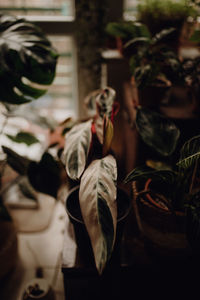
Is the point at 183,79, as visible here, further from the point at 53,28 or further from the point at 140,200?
the point at 53,28

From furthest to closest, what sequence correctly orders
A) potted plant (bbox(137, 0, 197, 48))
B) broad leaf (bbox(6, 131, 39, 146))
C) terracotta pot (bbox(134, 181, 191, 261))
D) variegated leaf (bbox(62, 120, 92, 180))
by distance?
potted plant (bbox(137, 0, 197, 48))
broad leaf (bbox(6, 131, 39, 146))
terracotta pot (bbox(134, 181, 191, 261))
variegated leaf (bbox(62, 120, 92, 180))

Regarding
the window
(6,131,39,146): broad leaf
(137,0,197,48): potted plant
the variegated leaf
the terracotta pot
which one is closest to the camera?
the variegated leaf

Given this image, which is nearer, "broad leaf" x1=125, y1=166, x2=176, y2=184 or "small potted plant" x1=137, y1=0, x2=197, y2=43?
"broad leaf" x1=125, y1=166, x2=176, y2=184

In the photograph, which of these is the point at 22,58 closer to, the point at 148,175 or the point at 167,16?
the point at 148,175

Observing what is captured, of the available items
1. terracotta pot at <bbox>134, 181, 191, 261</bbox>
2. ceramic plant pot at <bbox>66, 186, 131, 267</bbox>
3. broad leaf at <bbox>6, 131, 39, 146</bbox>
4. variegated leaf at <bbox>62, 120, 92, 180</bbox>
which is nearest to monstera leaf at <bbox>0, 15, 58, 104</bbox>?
broad leaf at <bbox>6, 131, 39, 146</bbox>

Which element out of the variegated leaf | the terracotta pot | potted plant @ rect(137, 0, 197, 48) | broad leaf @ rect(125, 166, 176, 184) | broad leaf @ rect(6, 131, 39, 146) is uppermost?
potted plant @ rect(137, 0, 197, 48)

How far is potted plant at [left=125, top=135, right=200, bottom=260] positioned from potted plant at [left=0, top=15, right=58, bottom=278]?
0.47 meters

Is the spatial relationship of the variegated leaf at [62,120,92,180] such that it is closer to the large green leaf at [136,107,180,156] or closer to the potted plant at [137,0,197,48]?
the large green leaf at [136,107,180,156]

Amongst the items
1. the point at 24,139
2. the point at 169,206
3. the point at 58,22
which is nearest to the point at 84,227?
the point at 169,206

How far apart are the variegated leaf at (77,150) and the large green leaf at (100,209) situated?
36 mm

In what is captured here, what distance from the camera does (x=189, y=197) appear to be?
1.02 metres

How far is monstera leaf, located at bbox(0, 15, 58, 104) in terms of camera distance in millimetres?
1029

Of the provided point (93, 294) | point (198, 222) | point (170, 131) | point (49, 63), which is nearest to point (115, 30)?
point (49, 63)

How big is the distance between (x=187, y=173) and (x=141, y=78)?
38 cm
